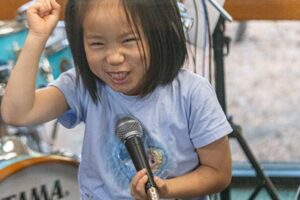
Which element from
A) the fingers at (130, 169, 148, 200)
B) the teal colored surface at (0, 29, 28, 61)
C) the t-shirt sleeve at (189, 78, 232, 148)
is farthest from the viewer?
the teal colored surface at (0, 29, 28, 61)

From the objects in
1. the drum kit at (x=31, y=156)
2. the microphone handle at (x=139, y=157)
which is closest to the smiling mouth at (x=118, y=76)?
the microphone handle at (x=139, y=157)

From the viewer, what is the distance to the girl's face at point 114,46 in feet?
2.71

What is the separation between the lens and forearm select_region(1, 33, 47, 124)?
2.85ft

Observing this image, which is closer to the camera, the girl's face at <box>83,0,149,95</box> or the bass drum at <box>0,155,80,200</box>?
the girl's face at <box>83,0,149,95</box>

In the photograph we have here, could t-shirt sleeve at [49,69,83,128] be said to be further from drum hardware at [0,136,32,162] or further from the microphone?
drum hardware at [0,136,32,162]

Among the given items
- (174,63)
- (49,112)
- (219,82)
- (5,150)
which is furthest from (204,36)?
(5,150)

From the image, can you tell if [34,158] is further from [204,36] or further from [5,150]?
[204,36]

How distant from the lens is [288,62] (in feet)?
4.26

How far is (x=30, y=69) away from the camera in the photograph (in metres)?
0.87

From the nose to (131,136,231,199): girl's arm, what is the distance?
0.18 metres

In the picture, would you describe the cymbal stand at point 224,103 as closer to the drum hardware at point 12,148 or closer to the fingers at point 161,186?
the fingers at point 161,186

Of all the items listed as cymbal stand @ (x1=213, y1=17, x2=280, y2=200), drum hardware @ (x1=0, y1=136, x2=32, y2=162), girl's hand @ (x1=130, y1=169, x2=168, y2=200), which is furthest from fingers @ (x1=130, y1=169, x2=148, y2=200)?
drum hardware @ (x1=0, y1=136, x2=32, y2=162)

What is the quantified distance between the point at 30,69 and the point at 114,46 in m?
0.12

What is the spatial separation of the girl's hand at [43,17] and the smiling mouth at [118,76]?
106 mm
